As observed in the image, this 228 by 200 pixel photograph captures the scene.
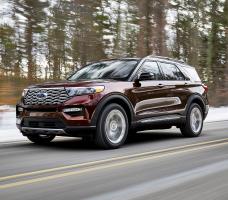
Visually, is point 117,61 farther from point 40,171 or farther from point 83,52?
point 83,52

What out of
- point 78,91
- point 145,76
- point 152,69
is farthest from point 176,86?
point 78,91

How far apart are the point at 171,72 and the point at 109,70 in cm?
169

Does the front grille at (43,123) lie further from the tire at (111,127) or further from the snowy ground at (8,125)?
the snowy ground at (8,125)

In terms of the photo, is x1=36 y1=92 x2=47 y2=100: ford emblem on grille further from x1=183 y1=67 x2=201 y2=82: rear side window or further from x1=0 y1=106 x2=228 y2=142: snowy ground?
x1=183 y1=67 x2=201 y2=82: rear side window

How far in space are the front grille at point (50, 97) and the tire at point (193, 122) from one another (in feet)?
11.4

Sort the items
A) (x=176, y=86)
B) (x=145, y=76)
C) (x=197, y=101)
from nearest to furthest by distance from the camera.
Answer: (x=145, y=76), (x=176, y=86), (x=197, y=101)

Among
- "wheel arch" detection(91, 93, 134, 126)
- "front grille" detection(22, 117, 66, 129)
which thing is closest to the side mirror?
"wheel arch" detection(91, 93, 134, 126)

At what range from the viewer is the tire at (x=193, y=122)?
812 cm

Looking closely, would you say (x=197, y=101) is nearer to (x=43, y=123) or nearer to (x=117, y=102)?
(x=117, y=102)

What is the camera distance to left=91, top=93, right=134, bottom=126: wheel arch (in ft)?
19.4

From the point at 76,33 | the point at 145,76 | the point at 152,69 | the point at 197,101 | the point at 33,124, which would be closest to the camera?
the point at 33,124

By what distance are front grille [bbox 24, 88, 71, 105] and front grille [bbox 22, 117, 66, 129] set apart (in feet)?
0.94

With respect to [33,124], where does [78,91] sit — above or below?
above

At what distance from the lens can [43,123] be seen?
19.8 ft
